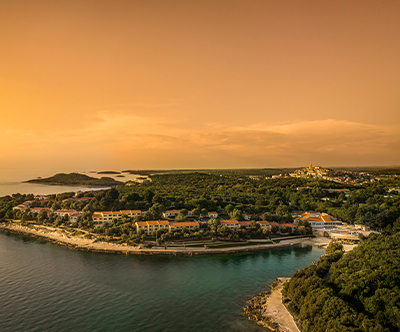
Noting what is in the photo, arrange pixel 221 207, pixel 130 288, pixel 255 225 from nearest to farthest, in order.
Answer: pixel 130 288 → pixel 255 225 → pixel 221 207

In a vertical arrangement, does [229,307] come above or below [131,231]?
Result: below

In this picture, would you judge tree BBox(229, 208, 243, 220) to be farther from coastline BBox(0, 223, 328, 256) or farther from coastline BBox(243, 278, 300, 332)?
coastline BBox(243, 278, 300, 332)

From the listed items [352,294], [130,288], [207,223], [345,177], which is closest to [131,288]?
[130,288]

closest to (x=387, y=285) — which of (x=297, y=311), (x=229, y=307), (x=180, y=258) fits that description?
(x=297, y=311)

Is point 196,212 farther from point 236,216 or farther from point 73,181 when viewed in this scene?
point 73,181

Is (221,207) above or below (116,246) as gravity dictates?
above

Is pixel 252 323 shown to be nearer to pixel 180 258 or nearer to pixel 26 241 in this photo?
pixel 180 258
